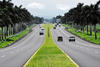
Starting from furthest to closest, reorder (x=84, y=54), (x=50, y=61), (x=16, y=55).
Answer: (x=16, y=55)
(x=84, y=54)
(x=50, y=61)

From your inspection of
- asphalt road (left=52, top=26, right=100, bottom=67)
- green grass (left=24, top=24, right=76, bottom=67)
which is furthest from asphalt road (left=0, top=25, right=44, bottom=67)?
asphalt road (left=52, top=26, right=100, bottom=67)

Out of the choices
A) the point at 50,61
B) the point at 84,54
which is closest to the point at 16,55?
the point at 84,54

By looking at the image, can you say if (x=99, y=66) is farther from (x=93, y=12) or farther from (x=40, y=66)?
(x=93, y=12)

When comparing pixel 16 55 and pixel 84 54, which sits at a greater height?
pixel 84 54

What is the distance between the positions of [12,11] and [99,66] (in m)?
85.9

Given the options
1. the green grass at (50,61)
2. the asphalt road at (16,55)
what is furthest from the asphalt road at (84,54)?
the asphalt road at (16,55)

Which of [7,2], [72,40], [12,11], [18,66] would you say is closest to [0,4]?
[7,2]

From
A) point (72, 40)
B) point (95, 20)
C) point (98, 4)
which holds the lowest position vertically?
point (72, 40)

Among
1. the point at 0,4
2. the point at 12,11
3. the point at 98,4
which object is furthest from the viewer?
the point at 12,11

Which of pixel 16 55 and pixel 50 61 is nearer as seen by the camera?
pixel 50 61

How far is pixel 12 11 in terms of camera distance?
10194cm

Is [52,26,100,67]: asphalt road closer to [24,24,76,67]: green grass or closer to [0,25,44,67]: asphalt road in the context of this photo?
[24,24,76,67]: green grass

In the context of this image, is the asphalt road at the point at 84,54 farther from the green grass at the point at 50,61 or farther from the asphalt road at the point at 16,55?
the asphalt road at the point at 16,55

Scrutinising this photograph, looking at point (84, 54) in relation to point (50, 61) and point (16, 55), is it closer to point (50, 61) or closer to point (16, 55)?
point (16, 55)
